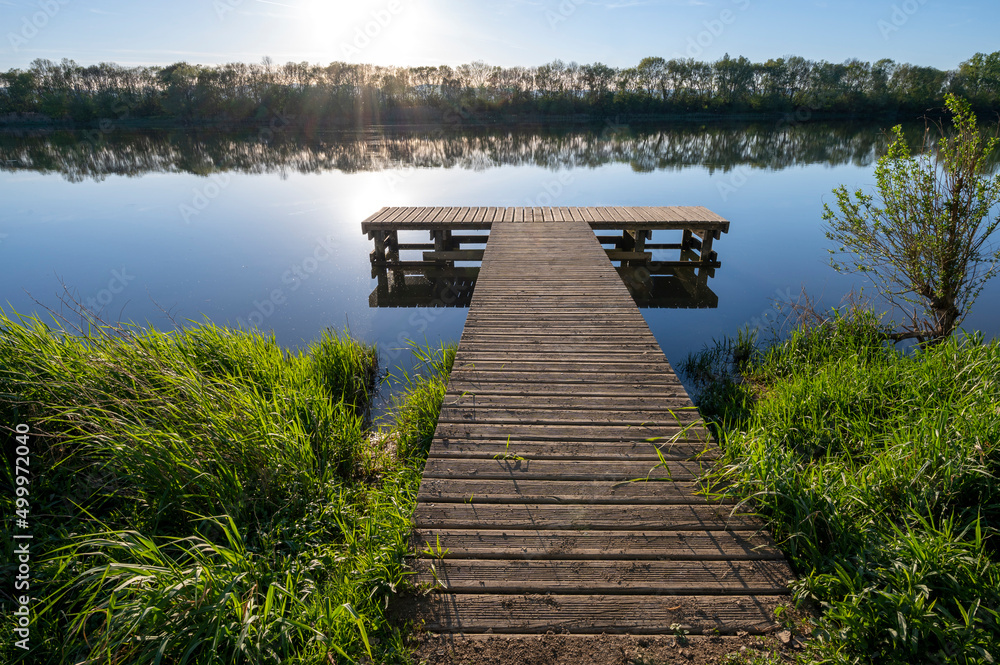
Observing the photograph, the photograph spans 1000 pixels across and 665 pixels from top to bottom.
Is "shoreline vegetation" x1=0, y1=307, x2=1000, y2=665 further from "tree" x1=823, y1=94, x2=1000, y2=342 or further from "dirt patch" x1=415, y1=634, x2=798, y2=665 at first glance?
"tree" x1=823, y1=94, x2=1000, y2=342

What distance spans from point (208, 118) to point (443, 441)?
4861 cm

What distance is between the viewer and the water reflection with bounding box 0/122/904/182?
69.8 ft

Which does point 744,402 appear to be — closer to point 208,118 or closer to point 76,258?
point 76,258

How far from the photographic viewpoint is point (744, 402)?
183 inches

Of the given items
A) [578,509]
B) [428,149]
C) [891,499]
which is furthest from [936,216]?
[428,149]

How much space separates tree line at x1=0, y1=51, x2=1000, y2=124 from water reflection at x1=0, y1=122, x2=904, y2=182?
607 cm

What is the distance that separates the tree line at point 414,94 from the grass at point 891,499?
43.1 meters

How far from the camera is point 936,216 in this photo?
5305 mm

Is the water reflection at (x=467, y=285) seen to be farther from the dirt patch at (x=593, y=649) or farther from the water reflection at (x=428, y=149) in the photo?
the water reflection at (x=428, y=149)

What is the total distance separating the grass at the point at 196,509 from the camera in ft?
6.21

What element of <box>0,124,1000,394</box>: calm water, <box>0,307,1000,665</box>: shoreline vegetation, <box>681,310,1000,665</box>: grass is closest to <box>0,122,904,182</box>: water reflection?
<box>0,124,1000,394</box>: calm water

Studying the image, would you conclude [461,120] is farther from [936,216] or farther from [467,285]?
[936,216]

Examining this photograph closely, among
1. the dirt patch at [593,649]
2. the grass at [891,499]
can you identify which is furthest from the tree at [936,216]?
the dirt patch at [593,649]

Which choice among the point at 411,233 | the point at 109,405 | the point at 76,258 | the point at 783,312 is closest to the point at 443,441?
the point at 109,405
